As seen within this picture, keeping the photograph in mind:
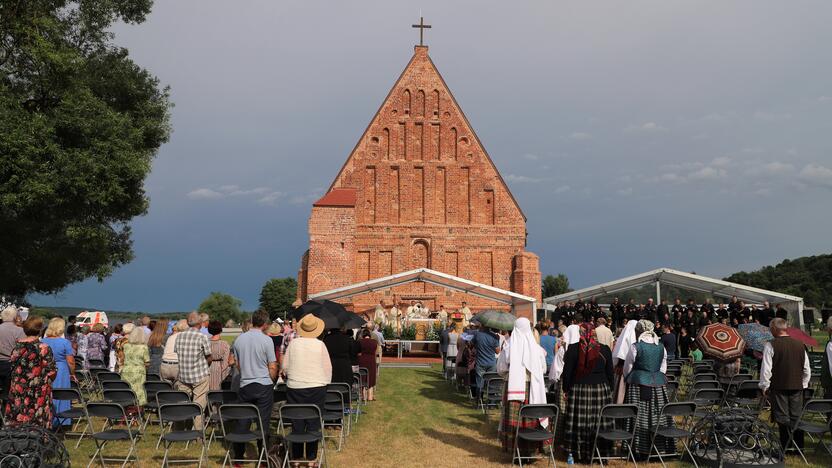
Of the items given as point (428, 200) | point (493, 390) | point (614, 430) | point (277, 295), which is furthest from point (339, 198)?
point (277, 295)

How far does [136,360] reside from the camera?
9898mm

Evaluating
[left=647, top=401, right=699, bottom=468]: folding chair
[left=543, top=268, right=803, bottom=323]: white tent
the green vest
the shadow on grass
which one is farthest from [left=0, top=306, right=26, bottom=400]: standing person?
[left=543, top=268, right=803, bottom=323]: white tent

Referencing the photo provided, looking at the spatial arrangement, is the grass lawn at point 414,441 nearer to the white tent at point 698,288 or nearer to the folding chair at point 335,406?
the folding chair at point 335,406

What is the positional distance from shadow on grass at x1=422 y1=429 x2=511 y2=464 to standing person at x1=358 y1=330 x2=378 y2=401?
275 cm

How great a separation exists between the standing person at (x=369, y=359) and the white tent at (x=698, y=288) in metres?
13.8

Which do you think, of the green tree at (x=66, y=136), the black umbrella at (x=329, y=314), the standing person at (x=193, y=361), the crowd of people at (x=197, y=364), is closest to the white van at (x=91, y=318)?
the green tree at (x=66, y=136)

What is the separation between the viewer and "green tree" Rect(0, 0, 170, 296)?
15.5 meters

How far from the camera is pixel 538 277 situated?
33.4 metres

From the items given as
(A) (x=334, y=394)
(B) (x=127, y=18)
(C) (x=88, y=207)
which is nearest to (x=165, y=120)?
(B) (x=127, y=18)

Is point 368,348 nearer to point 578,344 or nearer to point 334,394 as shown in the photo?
point 334,394

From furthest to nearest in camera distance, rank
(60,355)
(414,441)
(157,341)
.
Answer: (157,341) → (414,441) → (60,355)

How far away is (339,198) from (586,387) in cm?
2598

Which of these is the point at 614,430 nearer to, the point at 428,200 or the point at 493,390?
the point at 493,390

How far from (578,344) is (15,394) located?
692 centimetres
